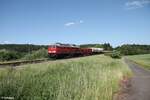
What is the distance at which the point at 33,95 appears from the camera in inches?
377

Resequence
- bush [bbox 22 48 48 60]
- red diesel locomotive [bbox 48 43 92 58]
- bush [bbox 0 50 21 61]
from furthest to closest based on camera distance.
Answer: bush [bbox 22 48 48 60] < red diesel locomotive [bbox 48 43 92 58] < bush [bbox 0 50 21 61]

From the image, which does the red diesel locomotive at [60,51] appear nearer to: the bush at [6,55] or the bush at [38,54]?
the bush at [38,54]

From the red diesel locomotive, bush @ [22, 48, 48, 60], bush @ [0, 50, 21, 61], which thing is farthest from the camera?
bush @ [22, 48, 48, 60]

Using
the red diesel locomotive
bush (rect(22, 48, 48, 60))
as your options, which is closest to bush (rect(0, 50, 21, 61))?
bush (rect(22, 48, 48, 60))

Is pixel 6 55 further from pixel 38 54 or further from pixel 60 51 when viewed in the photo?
pixel 60 51

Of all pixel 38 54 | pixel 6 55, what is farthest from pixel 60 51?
pixel 6 55

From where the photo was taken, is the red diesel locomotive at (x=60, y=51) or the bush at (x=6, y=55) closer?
the bush at (x=6, y=55)

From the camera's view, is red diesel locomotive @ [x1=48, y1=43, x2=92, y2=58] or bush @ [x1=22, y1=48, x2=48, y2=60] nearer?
red diesel locomotive @ [x1=48, y1=43, x2=92, y2=58]

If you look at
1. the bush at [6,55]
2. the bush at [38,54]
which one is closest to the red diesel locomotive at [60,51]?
the bush at [38,54]

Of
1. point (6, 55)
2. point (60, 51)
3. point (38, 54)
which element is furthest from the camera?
point (38, 54)

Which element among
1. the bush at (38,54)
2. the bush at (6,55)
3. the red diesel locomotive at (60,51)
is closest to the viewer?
A: the bush at (6,55)

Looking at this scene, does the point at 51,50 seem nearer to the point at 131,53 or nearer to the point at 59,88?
the point at 59,88

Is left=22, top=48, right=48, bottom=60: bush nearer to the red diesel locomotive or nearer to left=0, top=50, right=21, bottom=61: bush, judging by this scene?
left=0, top=50, right=21, bottom=61: bush

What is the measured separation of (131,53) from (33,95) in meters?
151
